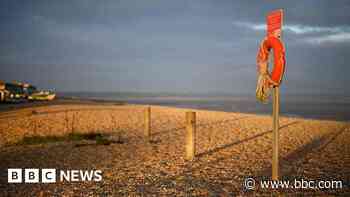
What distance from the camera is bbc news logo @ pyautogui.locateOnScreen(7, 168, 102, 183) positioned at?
15.8 ft

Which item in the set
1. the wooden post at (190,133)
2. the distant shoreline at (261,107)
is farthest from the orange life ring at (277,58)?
the distant shoreline at (261,107)

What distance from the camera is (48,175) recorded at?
5.00 meters

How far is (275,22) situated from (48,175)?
14.4 feet

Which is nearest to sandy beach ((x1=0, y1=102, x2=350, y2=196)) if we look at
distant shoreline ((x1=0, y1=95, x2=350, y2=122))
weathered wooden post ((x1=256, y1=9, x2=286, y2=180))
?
weathered wooden post ((x1=256, y1=9, x2=286, y2=180))

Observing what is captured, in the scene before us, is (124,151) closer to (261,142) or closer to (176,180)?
(176,180)

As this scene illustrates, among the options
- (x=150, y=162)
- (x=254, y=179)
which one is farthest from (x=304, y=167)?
(x=150, y=162)

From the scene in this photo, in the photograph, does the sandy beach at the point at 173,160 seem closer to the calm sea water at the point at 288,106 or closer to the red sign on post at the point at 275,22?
the red sign on post at the point at 275,22

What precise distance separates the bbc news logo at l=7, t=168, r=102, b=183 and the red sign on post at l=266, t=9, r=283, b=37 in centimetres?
357

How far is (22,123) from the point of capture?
11.3 m

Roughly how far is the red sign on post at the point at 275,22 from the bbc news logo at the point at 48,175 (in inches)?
140

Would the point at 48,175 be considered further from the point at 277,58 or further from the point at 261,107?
the point at 261,107

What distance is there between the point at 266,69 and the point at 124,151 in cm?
391

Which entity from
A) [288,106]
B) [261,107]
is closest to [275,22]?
[261,107]

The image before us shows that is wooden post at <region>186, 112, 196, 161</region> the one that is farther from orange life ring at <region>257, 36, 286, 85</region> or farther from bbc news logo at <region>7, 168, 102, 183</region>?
orange life ring at <region>257, 36, 286, 85</region>
